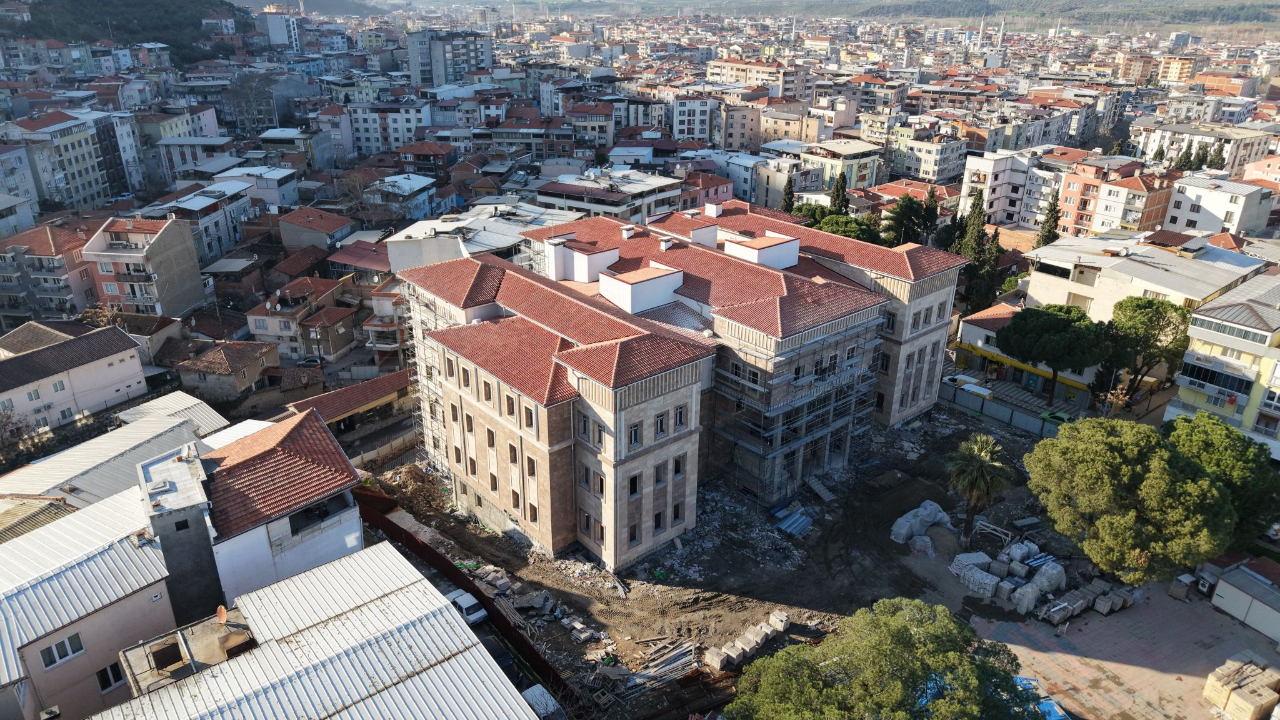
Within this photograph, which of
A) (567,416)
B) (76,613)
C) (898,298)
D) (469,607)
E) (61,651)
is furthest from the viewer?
(898,298)

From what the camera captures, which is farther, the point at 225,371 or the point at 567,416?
the point at 225,371

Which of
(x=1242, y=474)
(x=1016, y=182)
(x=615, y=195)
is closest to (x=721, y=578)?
(x=1242, y=474)

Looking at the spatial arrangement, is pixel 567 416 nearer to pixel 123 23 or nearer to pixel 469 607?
pixel 469 607

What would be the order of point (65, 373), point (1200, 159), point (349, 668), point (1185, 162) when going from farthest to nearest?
1. point (1200, 159)
2. point (1185, 162)
3. point (65, 373)
4. point (349, 668)

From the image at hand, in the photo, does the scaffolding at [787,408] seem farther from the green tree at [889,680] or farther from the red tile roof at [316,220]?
the red tile roof at [316,220]

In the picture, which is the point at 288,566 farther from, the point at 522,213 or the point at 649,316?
the point at 522,213

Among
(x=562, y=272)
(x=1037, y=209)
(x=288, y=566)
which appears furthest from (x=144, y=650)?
(x=1037, y=209)
